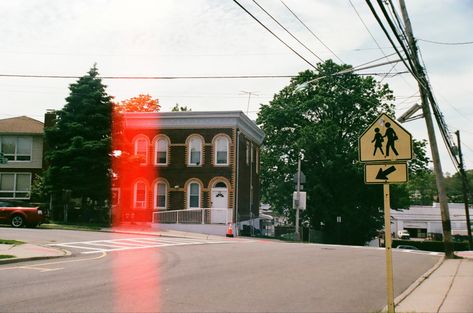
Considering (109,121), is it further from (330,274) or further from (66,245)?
(330,274)

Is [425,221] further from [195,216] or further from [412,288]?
[412,288]

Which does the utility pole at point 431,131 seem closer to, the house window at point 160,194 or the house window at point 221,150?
the house window at point 221,150

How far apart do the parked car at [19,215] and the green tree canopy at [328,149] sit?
930 inches

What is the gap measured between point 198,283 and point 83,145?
23057 mm

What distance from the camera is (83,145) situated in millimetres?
31328

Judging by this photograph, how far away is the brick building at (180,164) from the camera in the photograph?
3288cm

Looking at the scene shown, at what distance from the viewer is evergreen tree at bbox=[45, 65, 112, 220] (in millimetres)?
31172

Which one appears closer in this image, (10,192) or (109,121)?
(109,121)

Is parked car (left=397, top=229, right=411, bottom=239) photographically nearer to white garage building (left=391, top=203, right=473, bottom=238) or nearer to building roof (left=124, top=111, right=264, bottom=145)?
white garage building (left=391, top=203, right=473, bottom=238)

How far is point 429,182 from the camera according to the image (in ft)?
456

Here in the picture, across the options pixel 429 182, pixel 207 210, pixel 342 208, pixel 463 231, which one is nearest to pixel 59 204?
pixel 207 210

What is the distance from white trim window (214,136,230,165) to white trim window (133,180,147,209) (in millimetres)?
5790

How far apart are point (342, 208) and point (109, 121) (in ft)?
73.3

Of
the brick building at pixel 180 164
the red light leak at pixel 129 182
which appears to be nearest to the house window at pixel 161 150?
the brick building at pixel 180 164
